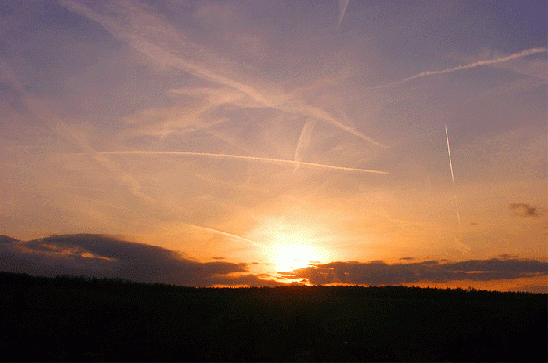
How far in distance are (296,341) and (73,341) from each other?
13257 mm

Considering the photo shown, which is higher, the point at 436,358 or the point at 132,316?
the point at 132,316

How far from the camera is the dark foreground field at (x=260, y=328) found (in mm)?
23875

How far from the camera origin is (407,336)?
84.2 ft

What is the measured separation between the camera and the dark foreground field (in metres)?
23.9

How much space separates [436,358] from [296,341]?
7.78m

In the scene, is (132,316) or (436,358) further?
(132,316)

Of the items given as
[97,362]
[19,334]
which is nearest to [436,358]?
[97,362]

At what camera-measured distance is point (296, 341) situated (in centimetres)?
2550

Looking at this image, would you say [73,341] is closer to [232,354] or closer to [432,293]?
[232,354]

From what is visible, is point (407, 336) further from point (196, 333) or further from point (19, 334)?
point (19, 334)

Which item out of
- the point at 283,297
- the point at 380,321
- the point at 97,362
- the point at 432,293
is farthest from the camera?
the point at 432,293

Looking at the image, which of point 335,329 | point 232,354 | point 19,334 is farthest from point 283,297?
point 19,334

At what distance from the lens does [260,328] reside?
1065 inches

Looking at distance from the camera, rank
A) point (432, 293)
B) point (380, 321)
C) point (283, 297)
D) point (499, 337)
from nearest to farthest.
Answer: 1. point (499, 337)
2. point (380, 321)
3. point (283, 297)
4. point (432, 293)
